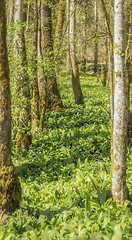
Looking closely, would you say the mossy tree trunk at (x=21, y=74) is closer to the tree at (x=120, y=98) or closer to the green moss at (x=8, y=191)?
the green moss at (x=8, y=191)

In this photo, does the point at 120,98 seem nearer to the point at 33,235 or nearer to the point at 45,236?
the point at 45,236

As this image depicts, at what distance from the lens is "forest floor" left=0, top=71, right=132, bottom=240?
317 cm

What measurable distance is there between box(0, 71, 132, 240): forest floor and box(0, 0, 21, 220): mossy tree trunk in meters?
0.24

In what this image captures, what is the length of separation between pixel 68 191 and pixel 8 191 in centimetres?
122

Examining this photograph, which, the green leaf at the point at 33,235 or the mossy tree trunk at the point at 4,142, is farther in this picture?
the mossy tree trunk at the point at 4,142

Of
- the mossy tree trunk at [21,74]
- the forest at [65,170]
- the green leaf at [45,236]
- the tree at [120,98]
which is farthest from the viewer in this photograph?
the mossy tree trunk at [21,74]

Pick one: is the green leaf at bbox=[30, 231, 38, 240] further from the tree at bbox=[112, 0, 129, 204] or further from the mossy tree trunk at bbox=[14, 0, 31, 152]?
the mossy tree trunk at bbox=[14, 0, 31, 152]

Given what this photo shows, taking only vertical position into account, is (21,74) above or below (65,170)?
above

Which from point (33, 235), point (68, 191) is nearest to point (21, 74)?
point (68, 191)

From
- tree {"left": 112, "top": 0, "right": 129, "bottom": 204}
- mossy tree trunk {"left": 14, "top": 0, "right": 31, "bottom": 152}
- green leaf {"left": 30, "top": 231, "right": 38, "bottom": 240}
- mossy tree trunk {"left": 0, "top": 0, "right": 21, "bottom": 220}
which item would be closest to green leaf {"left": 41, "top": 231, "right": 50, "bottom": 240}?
green leaf {"left": 30, "top": 231, "right": 38, "bottom": 240}

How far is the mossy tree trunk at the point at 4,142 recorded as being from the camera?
364 cm

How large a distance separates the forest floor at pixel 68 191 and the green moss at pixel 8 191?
153 mm

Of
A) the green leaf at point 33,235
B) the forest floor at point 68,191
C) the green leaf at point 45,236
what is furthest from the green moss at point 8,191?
the green leaf at point 45,236

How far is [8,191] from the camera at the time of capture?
3.69m
